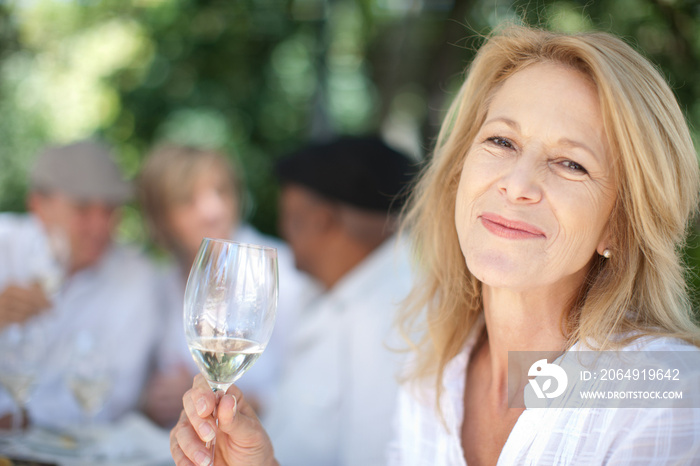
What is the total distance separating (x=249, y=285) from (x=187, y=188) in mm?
2829

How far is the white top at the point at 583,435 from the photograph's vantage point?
4.27 feet

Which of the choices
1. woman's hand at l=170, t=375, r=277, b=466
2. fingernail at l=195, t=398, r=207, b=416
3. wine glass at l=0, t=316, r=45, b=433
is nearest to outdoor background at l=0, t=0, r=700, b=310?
wine glass at l=0, t=316, r=45, b=433

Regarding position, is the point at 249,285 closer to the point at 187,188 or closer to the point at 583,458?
the point at 583,458

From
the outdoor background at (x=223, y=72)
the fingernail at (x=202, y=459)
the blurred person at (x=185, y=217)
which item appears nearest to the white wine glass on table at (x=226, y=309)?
the fingernail at (x=202, y=459)

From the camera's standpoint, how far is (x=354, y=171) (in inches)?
121

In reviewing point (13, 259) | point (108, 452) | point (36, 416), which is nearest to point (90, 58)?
point (13, 259)

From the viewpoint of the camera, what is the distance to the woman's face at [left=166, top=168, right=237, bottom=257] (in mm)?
4027

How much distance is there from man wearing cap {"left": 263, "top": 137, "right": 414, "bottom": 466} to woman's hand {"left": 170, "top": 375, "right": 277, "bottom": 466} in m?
1.16

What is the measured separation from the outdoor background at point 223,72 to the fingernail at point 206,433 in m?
4.07

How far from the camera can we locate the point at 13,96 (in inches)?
376

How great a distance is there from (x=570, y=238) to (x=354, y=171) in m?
1.71

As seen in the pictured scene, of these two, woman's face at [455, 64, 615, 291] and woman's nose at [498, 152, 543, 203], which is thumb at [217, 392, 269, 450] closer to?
woman's face at [455, 64, 615, 291]

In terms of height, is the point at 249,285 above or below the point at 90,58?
above

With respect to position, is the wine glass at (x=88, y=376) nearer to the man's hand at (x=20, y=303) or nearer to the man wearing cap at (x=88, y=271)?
the man's hand at (x=20, y=303)
